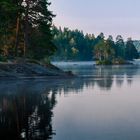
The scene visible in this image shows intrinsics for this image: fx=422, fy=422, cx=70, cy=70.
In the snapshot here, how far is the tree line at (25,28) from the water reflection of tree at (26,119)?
35.1 meters

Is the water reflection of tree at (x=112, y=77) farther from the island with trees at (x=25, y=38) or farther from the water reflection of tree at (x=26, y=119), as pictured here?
the water reflection of tree at (x=26, y=119)

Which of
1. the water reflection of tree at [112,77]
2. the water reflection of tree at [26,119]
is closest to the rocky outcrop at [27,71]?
the water reflection of tree at [112,77]

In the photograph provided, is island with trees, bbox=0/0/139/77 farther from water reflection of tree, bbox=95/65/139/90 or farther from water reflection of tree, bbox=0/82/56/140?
water reflection of tree, bbox=0/82/56/140

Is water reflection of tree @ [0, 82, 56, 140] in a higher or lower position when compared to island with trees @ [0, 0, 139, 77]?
lower

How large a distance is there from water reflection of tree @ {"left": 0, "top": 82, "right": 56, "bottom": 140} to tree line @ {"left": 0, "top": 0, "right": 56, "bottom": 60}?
3508 cm

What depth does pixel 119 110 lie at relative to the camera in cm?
2225

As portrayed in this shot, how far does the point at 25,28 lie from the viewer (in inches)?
2616

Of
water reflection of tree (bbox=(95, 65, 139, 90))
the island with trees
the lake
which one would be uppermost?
the island with trees

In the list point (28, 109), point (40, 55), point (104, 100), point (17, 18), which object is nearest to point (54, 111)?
point (28, 109)

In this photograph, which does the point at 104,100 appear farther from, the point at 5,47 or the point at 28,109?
the point at 5,47

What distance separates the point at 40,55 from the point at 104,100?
48.8 m

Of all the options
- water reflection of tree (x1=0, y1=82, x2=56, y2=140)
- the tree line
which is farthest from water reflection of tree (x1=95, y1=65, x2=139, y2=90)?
water reflection of tree (x1=0, y1=82, x2=56, y2=140)

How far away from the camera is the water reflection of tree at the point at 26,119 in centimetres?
1562

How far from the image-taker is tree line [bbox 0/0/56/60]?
62.1m
